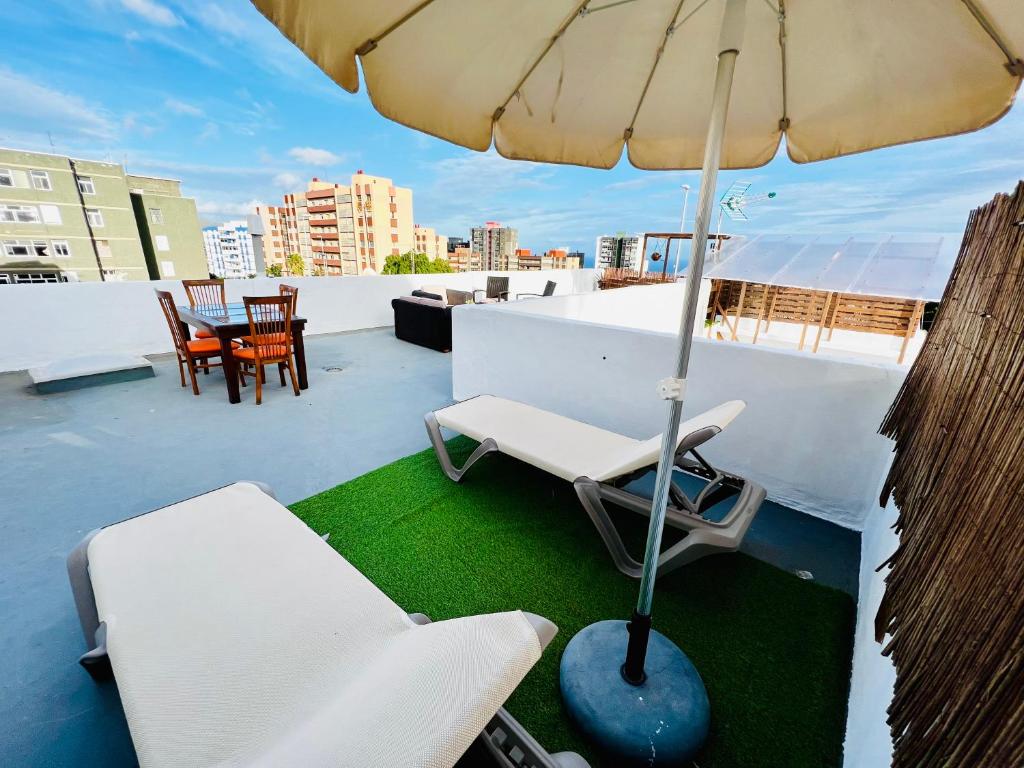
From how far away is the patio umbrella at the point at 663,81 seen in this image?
42.9 inches

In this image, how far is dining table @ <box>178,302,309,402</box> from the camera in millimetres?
3852

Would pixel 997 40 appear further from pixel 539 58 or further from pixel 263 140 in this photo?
pixel 263 140

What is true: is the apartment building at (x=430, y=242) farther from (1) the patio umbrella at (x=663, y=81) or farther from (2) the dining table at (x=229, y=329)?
(1) the patio umbrella at (x=663, y=81)

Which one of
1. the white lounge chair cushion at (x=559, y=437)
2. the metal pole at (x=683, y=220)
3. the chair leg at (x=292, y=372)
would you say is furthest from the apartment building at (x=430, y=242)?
the white lounge chair cushion at (x=559, y=437)

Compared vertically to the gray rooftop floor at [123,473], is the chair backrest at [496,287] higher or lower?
higher

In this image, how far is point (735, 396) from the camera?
8.86ft

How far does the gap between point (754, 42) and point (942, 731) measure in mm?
1841

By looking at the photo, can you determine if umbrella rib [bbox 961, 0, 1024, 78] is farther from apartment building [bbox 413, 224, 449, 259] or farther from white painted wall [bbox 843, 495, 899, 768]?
apartment building [bbox 413, 224, 449, 259]

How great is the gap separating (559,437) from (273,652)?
1823 millimetres

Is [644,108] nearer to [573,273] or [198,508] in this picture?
[198,508]

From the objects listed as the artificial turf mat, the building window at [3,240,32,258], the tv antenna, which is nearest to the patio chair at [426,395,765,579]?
the artificial turf mat

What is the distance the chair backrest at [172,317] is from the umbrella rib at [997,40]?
5.44 m

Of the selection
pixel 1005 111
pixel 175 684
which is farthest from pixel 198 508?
pixel 1005 111

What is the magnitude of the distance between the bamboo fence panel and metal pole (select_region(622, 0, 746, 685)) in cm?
55
